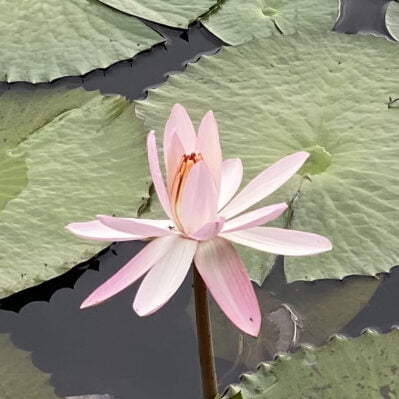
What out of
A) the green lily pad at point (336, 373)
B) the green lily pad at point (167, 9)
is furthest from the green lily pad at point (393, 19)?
the green lily pad at point (336, 373)

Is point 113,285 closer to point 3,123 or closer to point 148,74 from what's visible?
point 3,123

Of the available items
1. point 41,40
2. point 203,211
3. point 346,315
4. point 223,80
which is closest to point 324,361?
point 346,315

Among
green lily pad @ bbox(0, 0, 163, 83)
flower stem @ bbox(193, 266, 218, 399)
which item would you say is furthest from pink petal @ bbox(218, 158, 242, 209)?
green lily pad @ bbox(0, 0, 163, 83)

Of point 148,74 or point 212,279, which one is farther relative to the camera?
point 148,74

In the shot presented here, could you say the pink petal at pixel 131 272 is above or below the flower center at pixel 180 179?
below

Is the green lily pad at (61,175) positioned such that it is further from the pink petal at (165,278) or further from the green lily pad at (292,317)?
the pink petal at (165,278)

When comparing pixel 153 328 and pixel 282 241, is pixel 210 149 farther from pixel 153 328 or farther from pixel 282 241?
pixel 153 328
